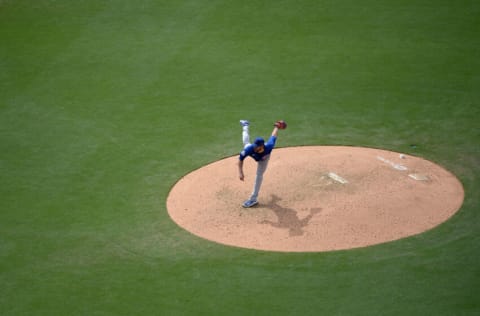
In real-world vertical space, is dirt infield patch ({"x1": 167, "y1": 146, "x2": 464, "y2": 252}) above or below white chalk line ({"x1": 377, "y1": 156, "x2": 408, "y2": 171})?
below

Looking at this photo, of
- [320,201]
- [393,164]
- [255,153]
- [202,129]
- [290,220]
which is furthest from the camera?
[202,129]

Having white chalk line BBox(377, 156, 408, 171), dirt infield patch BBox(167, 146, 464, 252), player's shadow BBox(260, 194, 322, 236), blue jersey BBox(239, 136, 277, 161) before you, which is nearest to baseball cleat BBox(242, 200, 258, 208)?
dirt infield patch BBox(167, 146, 464, 252)

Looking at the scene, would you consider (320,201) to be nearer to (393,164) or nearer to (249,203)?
(249,203)

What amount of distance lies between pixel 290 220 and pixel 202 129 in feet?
17.9

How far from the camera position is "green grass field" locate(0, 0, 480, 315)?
1138 cm

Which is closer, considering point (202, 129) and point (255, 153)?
point (255, 153)

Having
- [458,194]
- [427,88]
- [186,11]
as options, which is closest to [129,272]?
[458,194]

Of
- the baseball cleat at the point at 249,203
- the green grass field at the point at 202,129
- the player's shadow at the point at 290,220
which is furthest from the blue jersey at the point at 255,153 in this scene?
the green grass field at the point at 202,129

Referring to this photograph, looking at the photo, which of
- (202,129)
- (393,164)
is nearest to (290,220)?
(393,164)

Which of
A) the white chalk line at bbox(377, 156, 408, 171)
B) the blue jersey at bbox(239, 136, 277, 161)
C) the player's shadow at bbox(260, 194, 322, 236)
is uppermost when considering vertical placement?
the blue jersey at bbox(239, 136, 277, 161)

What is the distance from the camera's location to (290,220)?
1351 centimetres

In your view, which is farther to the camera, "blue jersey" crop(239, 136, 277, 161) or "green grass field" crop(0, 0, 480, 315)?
"blue jersey" crop(239, 136, 277, 161)

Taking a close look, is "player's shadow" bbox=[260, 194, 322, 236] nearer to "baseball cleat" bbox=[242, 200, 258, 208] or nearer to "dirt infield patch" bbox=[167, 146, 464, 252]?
"dirt infield patch" bbox=[167, 146, 464, 252]

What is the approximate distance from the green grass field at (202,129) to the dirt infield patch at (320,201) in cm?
39
